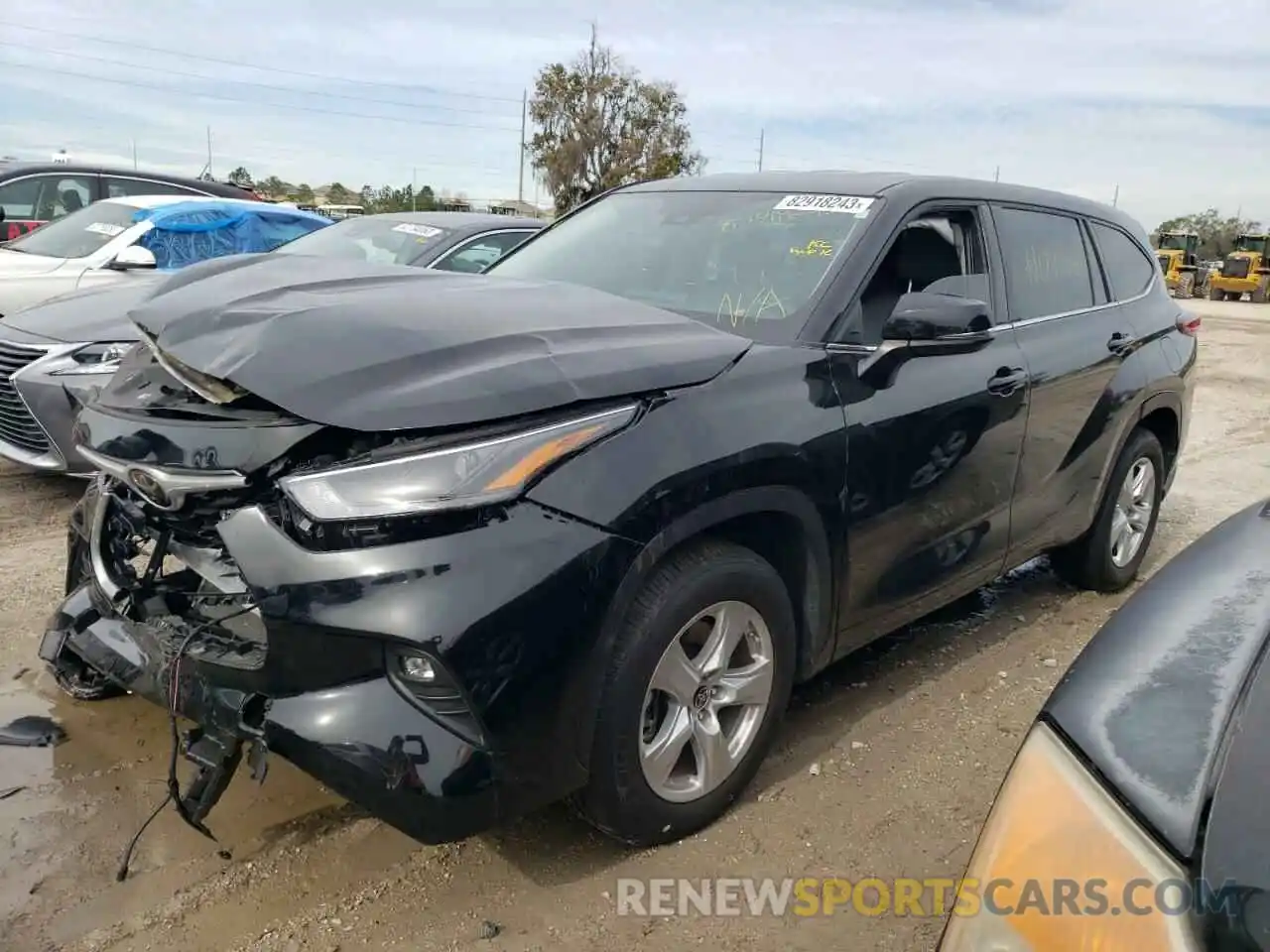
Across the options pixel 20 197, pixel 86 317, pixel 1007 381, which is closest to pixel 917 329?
pixel 1007 381

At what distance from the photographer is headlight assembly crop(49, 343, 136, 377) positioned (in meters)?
4.91

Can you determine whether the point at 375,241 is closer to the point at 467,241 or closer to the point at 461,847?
the point at 467,241

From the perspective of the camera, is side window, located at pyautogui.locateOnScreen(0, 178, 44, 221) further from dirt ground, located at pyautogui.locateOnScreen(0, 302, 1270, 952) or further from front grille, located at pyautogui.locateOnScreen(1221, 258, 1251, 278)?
front grille, located at pyautogui.locateOnScreen(1221, 258, 1251, 278)

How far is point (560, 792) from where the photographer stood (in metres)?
2.30

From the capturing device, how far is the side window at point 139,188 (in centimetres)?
917

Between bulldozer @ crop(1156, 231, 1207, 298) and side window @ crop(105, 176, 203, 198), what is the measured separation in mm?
29142

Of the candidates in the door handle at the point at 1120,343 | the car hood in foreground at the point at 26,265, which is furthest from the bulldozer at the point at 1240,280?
the car hood in foreground at the point at 26,265

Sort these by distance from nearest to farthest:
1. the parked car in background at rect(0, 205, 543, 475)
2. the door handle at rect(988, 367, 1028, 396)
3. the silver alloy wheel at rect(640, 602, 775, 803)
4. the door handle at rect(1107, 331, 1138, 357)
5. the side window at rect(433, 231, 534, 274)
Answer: the silver alloy wheel at rect(640, 602, 775, 803) < the door handle at rect(988, 367, 1028, 396) < the door handle at rect(1107, 331, 1138, 357) < the parked car in background at rect(0, 205, 543, 475) < the side window at rect(433, 231, 534, 274)

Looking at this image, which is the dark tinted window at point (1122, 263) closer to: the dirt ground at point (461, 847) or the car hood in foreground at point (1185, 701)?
the dirt ground at point (461, 847)

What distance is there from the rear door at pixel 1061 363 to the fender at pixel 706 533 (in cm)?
122

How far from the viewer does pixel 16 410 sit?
5066 mm

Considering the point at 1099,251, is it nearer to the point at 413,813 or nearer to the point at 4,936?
the point at 413,813

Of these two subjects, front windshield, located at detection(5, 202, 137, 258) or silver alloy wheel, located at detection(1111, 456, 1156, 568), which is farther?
front windshield, located at detection(5, 202, 137, 258)

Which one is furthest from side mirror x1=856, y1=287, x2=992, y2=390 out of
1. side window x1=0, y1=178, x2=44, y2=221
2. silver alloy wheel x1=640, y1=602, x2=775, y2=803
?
side window x1=0, y1=178, x2=44, y2=221
